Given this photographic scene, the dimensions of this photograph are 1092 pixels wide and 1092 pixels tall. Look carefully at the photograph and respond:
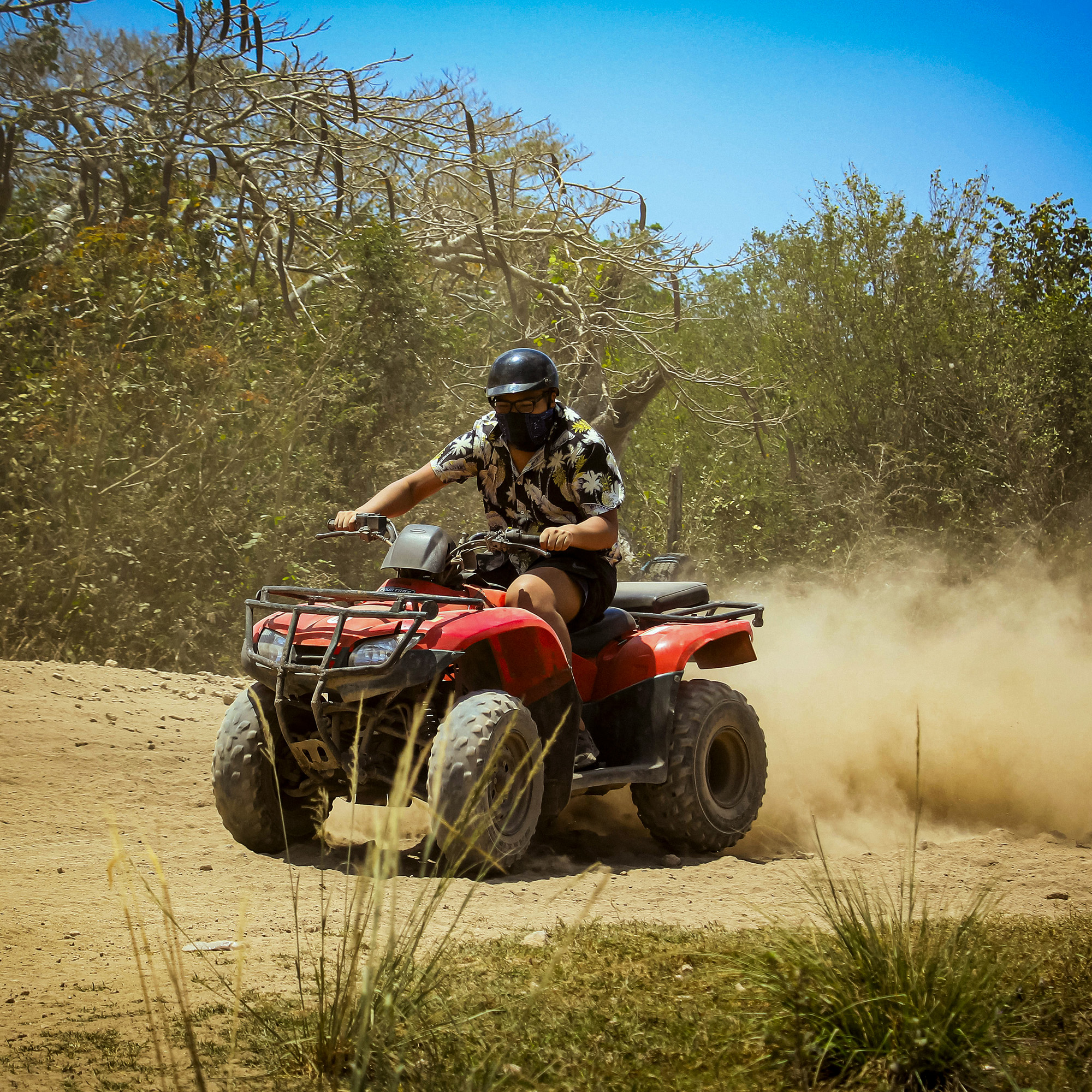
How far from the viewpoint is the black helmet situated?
18.2 feet

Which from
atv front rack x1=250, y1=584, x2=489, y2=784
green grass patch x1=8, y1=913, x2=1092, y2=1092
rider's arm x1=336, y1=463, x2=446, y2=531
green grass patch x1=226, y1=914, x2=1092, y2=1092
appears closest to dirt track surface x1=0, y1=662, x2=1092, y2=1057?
green grass patch x1=8, y1=913, x2=1092, y2=1092

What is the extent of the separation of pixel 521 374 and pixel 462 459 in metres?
0.63

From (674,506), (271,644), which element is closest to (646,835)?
(271,644)

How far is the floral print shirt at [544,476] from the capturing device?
574 cm

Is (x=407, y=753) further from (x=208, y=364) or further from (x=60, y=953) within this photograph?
(x=208, y=364)

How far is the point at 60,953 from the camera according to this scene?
3.93 m

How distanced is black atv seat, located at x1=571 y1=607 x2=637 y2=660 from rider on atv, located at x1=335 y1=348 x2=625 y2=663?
80mm

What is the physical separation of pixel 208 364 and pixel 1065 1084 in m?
12.1

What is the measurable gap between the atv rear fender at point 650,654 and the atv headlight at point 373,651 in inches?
57.4

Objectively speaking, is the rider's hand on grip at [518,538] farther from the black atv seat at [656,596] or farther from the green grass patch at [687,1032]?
the green grass patch at [687,1032]

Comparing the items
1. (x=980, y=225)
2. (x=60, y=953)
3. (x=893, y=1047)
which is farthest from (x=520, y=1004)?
(x=980, y=225)

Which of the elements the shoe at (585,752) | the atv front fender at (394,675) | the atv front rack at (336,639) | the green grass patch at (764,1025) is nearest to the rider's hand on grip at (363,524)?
the atv front rack at (336,639)

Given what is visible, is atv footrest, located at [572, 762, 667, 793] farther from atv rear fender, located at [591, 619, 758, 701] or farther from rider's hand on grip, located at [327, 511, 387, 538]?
rider's hand on grip, located at [327, 511, 387, 538]

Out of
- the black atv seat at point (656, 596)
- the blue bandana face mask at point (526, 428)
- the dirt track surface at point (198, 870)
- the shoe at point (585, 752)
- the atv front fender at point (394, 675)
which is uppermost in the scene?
the blue bandana face mask at point (526, 428)
